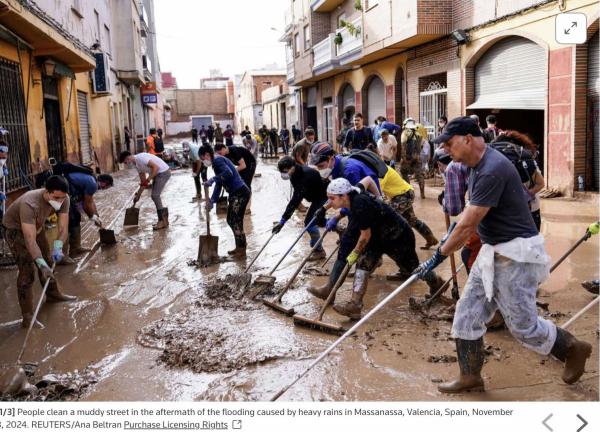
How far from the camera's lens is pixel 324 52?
22.8 meters

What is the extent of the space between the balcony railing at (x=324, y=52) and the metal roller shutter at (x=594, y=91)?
41.6 feet

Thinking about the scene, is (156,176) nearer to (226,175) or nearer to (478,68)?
(226,175)

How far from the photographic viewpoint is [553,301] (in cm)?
507

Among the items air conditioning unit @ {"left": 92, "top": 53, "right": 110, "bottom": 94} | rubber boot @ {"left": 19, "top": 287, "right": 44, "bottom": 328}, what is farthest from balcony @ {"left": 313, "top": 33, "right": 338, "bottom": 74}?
rubber boot @ {"left": 19, "top": 287, "right": 44, "bottom": 328}

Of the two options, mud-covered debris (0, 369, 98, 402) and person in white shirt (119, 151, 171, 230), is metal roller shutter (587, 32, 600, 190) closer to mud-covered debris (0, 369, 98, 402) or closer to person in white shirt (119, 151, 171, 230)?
person in white shirt (119, 151, 171, 230)

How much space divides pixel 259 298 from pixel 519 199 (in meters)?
2.95

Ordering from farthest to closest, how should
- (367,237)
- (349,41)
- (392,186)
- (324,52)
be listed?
(324,52)
(349,41)
(392,186)
(367,237)

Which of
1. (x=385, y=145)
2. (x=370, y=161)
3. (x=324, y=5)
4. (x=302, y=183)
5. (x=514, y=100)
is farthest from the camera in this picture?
(x=324, y=5)

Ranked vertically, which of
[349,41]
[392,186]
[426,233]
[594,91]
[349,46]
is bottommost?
[426,233]

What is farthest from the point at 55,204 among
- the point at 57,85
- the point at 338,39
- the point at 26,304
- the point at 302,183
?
the point at 338,39

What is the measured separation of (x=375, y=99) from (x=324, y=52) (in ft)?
12.8

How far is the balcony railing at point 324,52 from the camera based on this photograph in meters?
21.6

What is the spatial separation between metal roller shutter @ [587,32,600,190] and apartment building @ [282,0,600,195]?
2 cm
